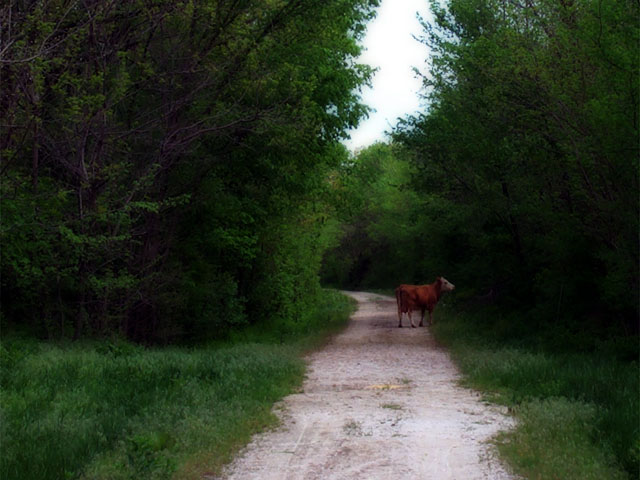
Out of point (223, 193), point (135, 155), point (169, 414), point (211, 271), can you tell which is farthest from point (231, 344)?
point (169, 414)

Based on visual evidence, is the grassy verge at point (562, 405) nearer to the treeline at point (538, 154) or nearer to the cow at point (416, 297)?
the treeline at point (538, 154)

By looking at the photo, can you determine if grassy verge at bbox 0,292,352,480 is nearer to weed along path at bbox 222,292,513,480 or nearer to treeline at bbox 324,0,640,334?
weed along path at bbox 222,292,513,480

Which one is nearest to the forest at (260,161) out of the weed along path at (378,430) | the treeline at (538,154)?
the treeline at (538,154)

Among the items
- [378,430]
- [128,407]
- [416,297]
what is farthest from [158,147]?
[416,297]

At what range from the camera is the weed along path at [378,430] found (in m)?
7.16

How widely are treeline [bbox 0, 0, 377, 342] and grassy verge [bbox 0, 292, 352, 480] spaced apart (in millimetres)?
2161

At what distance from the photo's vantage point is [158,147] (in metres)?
17.0

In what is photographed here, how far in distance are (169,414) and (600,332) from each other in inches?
459

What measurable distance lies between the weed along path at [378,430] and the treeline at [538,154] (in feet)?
14.0

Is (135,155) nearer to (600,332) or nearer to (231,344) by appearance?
(231,344)

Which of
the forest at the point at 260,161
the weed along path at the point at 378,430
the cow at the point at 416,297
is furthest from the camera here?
the cow at the point at 416,297

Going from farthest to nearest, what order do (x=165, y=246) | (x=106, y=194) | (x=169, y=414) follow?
(x=165, y=246)
(x=106, y=194)
(x=169, y=414)

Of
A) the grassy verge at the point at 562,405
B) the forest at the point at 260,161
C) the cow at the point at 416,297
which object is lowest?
the grassy verge at the point at 562,405

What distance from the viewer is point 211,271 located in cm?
2112
